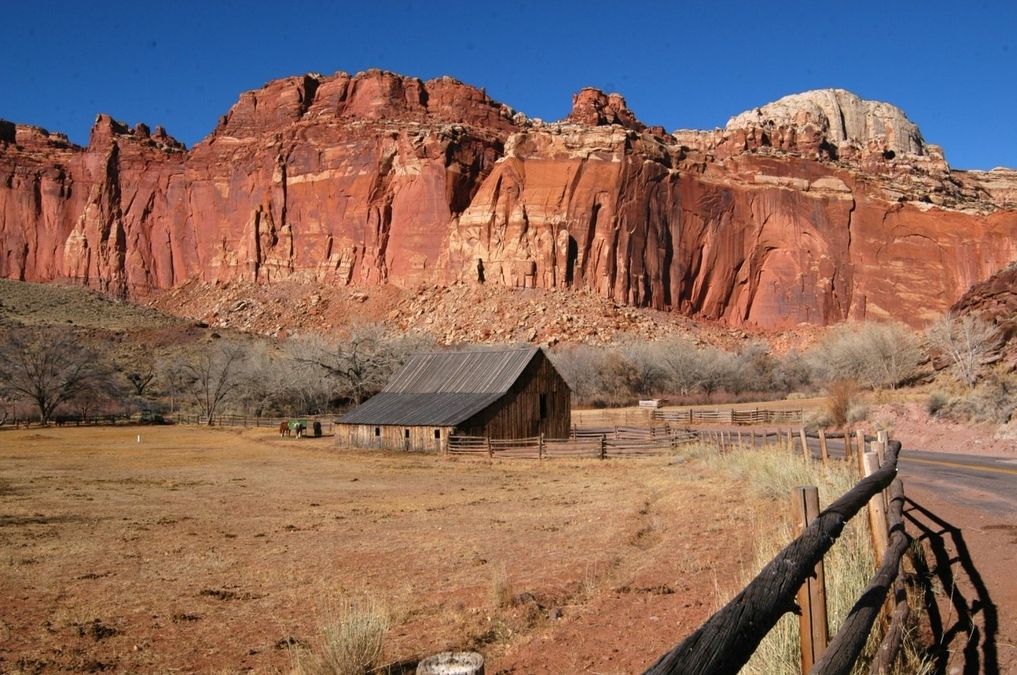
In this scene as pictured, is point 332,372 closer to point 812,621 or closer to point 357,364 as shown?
point 357,364

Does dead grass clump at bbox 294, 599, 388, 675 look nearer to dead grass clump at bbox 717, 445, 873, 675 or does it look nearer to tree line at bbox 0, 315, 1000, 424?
dead grass clump at bbox 717, 445, 873, 675

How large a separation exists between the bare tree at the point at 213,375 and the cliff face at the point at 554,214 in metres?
27.0

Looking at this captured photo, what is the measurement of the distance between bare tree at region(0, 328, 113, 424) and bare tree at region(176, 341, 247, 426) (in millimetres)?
7351

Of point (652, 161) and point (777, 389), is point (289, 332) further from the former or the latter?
point (777, 389)

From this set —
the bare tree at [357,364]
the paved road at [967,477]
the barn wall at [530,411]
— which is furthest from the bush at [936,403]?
the bare tree at [357,364]

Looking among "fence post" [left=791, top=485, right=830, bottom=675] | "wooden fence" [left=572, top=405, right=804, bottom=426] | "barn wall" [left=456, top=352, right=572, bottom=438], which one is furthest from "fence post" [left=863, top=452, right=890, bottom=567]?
"wooden fence" [left=572, top=405, right=804, bottom=426]

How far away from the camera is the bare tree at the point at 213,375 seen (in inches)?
2338

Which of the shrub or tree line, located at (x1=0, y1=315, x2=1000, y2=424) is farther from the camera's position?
tree line, located at (x1=0, y1=315, x2=1000, y2=424)

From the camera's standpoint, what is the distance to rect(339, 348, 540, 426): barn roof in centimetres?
3366

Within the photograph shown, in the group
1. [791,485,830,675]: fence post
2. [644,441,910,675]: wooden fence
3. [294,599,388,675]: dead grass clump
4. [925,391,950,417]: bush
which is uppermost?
[925,391,950,417]: bush

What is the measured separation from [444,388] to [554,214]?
50103 mm

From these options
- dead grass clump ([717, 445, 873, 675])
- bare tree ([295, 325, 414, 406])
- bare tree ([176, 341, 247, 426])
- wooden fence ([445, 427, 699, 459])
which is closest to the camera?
dead grass clump ([717, 445, 873, 675])

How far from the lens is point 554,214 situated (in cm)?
8406

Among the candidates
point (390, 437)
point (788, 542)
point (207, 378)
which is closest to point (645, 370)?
point (390, 437)
